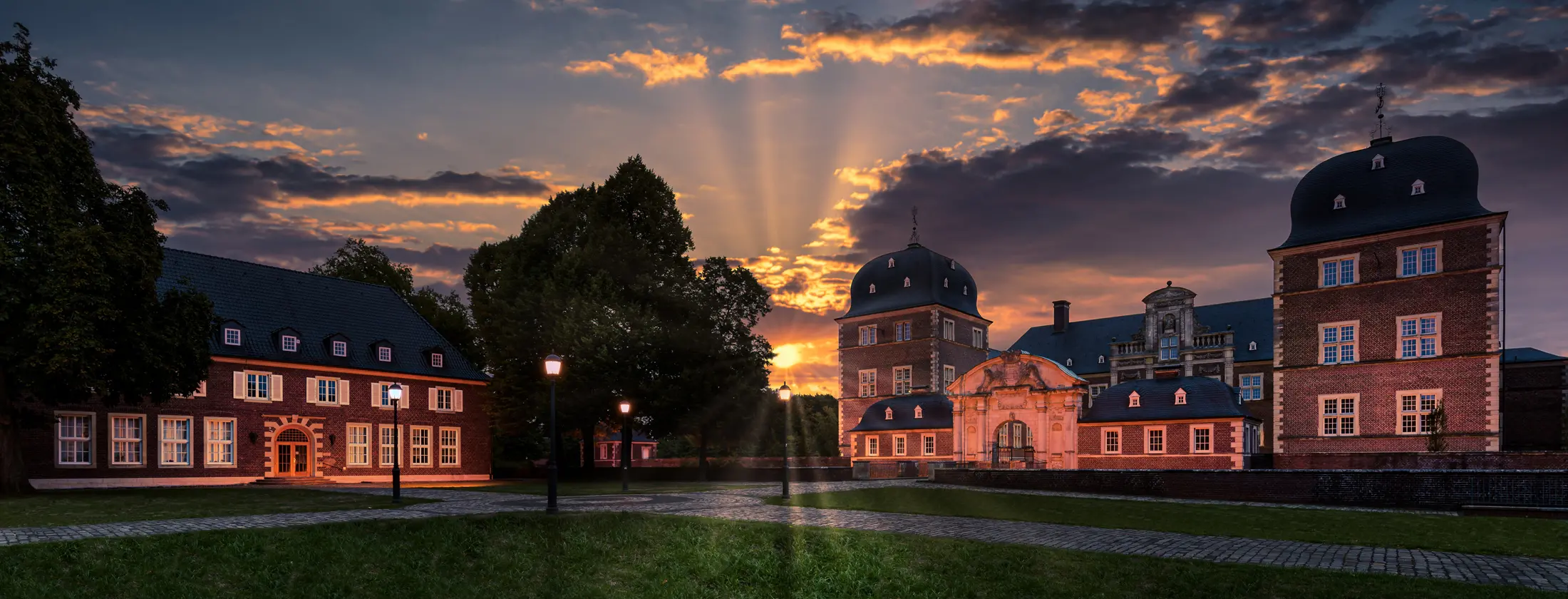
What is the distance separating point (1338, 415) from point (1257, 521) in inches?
1005

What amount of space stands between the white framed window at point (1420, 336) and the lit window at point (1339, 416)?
3099 millimetres

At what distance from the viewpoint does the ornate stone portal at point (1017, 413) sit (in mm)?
49312

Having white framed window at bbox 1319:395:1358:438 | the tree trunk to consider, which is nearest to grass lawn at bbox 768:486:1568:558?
white framed window at bbox 1319:395:1358:438

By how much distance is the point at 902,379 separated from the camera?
65438 mm

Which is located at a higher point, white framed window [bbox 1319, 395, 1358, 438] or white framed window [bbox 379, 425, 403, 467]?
white framed window [bbox 1319, 395, 1358, 438]

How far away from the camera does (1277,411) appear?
43750 mm

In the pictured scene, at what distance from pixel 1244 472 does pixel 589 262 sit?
103ft

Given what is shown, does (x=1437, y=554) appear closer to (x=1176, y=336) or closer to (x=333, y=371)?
(x=333, y=371)

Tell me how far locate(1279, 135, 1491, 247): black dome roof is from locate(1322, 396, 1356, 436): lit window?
25.6 ft

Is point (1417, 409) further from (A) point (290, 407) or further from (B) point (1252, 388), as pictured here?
(A) point (290, 407)

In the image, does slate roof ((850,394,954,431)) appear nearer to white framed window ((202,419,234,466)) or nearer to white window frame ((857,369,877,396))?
white window frame ((857,369,877,396))

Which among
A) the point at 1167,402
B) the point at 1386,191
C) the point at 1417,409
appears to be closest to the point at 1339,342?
the point at 1417,409

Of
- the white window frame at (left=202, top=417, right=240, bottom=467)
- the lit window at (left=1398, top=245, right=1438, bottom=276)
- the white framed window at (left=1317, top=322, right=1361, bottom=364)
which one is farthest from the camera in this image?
the white framed window at (left=1317, top=322, right=1361, bottom=364)

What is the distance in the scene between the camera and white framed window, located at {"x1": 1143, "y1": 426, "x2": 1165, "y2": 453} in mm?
46094
